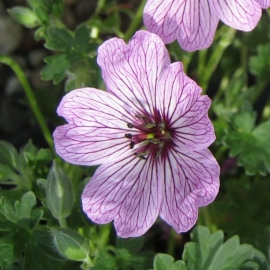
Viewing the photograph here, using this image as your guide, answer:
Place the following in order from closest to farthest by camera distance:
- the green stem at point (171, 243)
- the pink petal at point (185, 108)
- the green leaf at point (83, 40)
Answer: the pink petal at point (185, 108) < the green leaf at point (83, 40) < the green stem at point (171, 243)

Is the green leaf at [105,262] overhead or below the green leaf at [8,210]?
below

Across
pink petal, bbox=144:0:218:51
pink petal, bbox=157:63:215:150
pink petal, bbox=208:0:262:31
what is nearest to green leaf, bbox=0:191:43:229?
pink petal, bbox=157:63:215:150

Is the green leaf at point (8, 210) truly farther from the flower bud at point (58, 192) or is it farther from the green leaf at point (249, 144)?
the green leaf at point (249, 144)

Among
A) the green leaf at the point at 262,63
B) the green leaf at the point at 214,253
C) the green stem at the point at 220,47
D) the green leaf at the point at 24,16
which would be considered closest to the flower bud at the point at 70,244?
the green leaf at the point at 214,253

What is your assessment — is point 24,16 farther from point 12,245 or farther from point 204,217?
point 204,217

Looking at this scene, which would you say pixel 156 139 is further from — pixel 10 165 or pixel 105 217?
pixel 10 165

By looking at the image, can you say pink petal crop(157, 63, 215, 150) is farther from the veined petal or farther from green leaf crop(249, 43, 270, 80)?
green leaf crop(249, 43, 270, 80)
